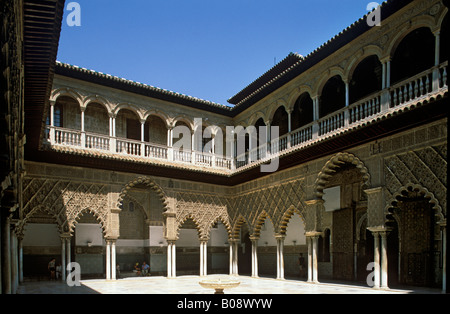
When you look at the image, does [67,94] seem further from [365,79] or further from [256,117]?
[365,79]

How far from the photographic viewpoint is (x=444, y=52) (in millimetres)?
9453

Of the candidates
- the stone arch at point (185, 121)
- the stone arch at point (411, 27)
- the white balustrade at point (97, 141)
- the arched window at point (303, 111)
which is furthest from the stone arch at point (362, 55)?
the white balustrade at point (97, 141)

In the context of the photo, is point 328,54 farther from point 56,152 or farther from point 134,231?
point 134,231

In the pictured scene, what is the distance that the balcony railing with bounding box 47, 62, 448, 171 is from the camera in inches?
353

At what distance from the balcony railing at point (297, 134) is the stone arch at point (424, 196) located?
1.77 meters

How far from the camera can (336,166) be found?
38.2 feet

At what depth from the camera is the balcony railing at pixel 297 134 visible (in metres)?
8.97

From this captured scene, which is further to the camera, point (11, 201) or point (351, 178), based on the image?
point (351, 178)

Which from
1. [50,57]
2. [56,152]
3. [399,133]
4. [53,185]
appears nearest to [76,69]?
[56,152]

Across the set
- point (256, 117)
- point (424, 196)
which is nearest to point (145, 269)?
point (256, 117)

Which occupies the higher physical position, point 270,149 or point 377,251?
point 270,149

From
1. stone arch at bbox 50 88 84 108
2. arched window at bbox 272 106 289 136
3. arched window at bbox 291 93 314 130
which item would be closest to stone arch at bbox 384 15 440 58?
arched window at bbox 291 93 314 130

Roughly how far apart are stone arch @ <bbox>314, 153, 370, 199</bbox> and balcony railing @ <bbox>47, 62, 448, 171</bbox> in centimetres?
72

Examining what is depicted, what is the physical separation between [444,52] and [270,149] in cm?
637
